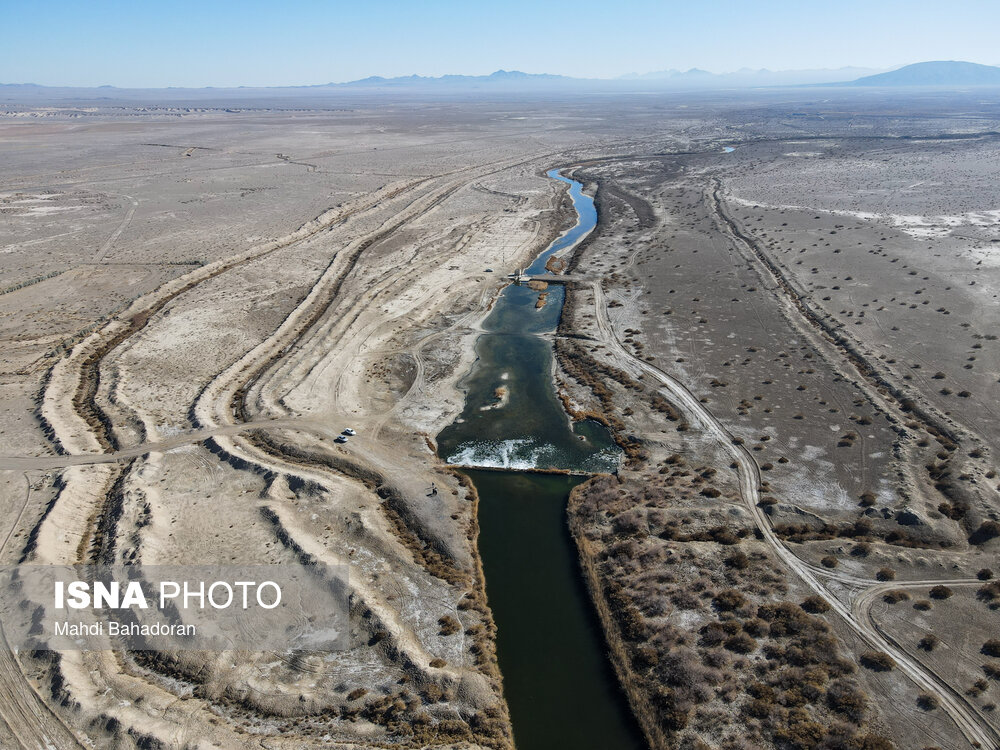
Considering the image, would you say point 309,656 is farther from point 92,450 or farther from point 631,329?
point 631,329

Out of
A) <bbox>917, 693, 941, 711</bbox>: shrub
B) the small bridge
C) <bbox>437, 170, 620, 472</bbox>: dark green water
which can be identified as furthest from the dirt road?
the small bridge

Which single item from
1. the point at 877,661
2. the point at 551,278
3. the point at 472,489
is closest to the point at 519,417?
the point at 472,489

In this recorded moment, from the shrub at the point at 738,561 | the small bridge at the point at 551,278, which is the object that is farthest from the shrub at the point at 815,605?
the small bridge at the point at 551,278

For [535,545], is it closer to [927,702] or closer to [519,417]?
[519,417]

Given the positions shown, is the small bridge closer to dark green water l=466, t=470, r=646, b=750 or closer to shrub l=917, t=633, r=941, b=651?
dark green water l=466, t=470, r=646, b=750

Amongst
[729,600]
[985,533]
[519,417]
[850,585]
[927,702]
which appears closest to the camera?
[927,702]

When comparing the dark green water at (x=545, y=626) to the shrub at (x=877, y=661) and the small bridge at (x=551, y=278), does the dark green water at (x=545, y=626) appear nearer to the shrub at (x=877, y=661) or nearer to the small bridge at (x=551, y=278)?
the shrub at (x=877, y=661)
